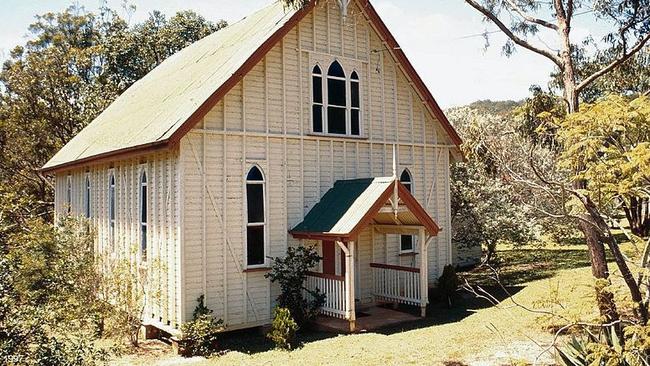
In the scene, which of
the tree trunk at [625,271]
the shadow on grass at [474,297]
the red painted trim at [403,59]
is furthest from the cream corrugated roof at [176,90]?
the tree trunk at [625,271]

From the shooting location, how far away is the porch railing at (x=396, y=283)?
17.3 metres

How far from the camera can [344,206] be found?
617 inches

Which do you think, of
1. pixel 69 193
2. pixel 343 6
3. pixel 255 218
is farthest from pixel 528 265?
pixel 69 193

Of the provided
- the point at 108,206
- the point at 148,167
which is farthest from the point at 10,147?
the point at 148,167

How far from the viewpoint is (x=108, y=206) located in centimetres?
1888

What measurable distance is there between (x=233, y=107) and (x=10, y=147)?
90.5 feet

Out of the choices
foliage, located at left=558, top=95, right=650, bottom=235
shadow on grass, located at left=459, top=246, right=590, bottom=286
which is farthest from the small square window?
foliage, located at left=558, top=95, right=650, bottom=235

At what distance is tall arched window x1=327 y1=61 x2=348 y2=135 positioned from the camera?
17734mm

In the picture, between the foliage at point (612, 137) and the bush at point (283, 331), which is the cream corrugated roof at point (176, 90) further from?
the foliage at point (612, 137)

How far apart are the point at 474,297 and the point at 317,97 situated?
28.5 ft

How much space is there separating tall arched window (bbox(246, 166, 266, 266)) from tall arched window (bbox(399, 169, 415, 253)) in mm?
5706

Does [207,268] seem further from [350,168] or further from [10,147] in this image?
[10,147]

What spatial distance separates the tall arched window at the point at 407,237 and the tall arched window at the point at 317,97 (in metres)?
3.83

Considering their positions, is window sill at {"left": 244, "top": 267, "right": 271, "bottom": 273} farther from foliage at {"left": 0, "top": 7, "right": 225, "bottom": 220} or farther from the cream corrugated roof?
foliage at {"left": 0, "top": 7, "right": 225, "bottom": 220}
